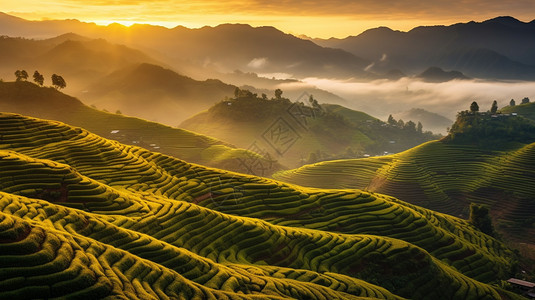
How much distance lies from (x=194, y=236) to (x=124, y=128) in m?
132

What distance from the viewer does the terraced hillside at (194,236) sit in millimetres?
32062

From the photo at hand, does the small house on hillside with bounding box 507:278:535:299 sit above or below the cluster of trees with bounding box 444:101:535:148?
below

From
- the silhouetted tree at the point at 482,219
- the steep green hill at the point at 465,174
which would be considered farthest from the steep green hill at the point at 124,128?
the silhouetted tree at the point at 482,219

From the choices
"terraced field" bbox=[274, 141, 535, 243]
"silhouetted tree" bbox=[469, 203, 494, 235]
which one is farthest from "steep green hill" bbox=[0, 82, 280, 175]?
"silhouetted tree" bbox=[469, 203, 494, 235]

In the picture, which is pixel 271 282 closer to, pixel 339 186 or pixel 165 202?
pixel 165 202

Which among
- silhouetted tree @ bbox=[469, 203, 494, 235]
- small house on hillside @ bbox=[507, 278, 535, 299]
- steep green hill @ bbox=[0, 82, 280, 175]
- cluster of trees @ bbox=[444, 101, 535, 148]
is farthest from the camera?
steep green hill @ bbox=[0, 82, 280, 175]

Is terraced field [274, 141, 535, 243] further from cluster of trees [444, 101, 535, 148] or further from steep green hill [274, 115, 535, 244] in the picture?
cluster of trees [444, 101, 535, 148]

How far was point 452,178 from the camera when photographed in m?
144

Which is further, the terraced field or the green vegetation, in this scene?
the terraced field

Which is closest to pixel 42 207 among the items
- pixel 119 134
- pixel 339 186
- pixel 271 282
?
pixel 271 282

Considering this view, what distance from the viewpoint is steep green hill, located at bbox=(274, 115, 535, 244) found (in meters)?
125

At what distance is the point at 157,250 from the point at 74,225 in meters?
9.03

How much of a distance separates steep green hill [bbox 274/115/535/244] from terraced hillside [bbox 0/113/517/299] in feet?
115

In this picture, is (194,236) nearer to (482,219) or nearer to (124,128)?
(482,219)
